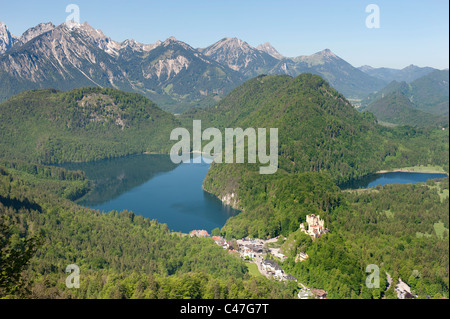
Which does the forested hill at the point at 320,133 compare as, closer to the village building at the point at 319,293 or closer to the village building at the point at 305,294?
the village building at the point at 305,294

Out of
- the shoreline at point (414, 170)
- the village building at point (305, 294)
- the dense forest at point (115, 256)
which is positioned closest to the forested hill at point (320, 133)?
the shoreline at point (414, 170)

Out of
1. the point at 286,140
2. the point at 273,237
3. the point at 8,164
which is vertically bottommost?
the point at 273,237

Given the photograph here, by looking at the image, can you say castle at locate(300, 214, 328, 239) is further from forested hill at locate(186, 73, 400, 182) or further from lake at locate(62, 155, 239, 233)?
forested hill at locate(186, 73, 400, 182)

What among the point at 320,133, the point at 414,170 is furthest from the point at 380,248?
Answer: the point at 414,170
